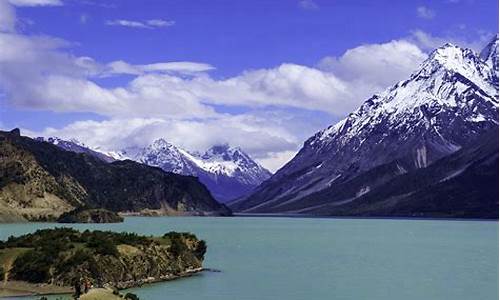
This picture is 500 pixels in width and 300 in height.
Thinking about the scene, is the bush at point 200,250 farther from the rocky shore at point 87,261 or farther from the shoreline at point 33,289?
the shoreline at point 33,289

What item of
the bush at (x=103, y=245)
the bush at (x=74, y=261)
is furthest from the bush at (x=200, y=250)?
the bush at (x=74, y=261)

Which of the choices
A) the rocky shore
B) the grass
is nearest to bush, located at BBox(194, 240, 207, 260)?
the rocky shore

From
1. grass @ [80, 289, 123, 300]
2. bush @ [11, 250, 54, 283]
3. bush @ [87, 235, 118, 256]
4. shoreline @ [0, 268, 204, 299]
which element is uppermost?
bush @ [87, 235, 118, 256]

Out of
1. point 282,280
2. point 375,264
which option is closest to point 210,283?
point 282,280

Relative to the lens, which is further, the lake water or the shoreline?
the lake water

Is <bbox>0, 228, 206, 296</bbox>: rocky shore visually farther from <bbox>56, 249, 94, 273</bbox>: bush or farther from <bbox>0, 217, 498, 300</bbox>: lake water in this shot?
<bbox>0, 217, 498, 300</bbox>: lake water

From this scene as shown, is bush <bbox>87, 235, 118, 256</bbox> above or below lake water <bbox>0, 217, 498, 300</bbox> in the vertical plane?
above

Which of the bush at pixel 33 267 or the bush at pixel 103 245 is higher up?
the bush at pixel 103 245

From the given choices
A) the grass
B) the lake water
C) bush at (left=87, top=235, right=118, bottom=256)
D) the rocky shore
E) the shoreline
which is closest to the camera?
the grass

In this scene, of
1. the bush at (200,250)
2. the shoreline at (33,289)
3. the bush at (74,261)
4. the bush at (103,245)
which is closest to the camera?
the shoreline at (33,289)

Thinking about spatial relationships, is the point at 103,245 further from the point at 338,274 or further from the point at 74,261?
the point at 338,274

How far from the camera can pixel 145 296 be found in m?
74.9

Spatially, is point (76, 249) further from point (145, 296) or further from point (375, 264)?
point (375, 264)

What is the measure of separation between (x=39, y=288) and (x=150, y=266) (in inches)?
583
